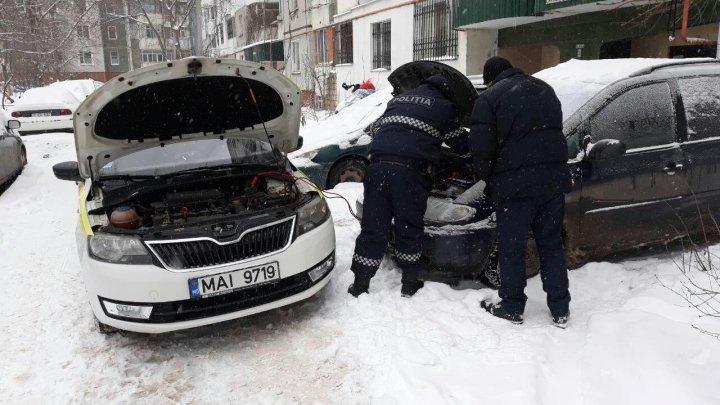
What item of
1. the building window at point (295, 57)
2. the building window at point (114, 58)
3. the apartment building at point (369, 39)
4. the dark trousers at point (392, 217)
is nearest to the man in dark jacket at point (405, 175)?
the dark trousers at point (392, 217)

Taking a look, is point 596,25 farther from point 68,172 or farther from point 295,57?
point 295,57

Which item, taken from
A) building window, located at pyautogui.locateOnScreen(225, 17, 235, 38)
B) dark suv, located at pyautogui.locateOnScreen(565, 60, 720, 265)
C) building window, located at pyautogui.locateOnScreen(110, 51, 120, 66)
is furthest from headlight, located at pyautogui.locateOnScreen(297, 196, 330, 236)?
building window, located at pyautogui.locateOnScreen(110, 51, 120, 66)

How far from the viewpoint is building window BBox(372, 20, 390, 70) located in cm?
1778

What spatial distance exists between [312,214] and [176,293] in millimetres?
1067

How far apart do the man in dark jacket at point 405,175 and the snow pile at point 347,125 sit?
9.90 feet

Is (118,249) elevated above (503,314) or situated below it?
above

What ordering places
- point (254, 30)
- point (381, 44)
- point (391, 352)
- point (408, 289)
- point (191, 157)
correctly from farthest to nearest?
point (254, 30), point (381, 44), point (191, 157), point (408, 289), point (391, 352)

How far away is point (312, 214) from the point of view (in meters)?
3.64

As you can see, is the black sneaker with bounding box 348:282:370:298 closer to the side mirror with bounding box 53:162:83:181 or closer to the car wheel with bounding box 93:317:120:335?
the car wheel with bounding box 93:317:120:335

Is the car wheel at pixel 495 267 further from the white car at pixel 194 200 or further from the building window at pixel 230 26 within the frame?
the building window at pixel 230 26

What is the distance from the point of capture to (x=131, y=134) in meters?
4.24

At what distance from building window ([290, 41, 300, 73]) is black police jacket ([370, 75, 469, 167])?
85.1ft

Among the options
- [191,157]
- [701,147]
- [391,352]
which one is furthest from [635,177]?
[191,157]

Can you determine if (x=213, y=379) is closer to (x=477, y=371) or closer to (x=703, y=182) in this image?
(x=477, y=371)
